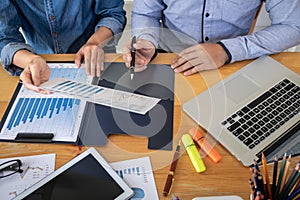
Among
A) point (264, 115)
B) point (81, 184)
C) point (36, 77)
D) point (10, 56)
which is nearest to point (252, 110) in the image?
point (264, 115)

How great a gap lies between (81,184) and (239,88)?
403 mm

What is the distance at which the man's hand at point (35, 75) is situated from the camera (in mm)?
783

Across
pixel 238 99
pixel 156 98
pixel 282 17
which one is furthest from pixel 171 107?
pixel 282 17

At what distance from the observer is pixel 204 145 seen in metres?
0.67

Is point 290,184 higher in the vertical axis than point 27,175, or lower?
higher

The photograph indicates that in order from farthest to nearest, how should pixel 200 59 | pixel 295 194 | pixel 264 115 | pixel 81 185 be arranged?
pixel 200 59 < pixel 264 115 < pixel 81 185 < pixel 295 194

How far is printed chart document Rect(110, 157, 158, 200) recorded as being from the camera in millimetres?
607

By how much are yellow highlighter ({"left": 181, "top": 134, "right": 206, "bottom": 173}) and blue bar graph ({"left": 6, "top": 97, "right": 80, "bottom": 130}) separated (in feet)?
0.83

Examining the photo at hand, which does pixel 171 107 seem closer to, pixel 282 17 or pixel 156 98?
pixel 156 98

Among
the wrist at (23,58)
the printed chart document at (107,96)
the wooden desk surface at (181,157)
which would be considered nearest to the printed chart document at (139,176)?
the wooden desk surface at (181,157)

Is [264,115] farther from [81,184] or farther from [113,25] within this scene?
[113,25]

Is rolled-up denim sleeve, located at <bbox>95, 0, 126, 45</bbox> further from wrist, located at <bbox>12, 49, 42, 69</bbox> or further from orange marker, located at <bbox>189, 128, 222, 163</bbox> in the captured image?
orange marker, located at <bbox>189, 128, 222, 163</bbox>

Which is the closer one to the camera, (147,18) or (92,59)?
(92,59)

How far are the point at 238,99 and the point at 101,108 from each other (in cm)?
30
